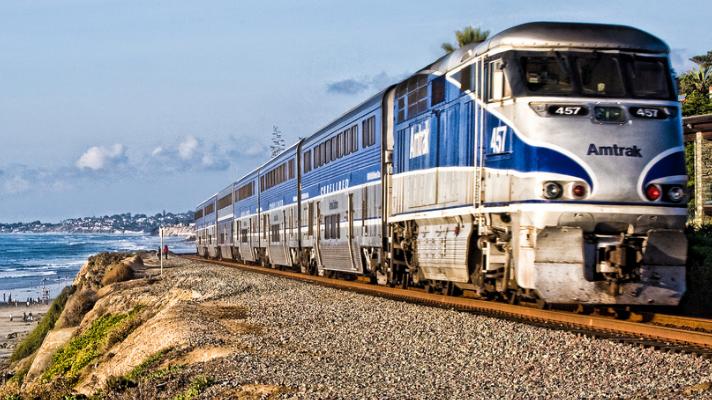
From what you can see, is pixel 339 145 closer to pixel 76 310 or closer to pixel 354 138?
pixel 354 138

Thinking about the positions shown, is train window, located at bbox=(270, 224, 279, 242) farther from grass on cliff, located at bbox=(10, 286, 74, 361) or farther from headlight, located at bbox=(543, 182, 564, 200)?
headlight, located at bbox=(543, 182, 564, 200)

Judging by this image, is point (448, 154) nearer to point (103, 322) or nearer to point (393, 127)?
point (393, 127)

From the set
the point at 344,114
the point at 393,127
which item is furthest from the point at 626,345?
the point at 344,114

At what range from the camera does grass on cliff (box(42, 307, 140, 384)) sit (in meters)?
19.9

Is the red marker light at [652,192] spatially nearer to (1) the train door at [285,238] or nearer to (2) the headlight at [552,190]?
(2) the headlight at [552,190]

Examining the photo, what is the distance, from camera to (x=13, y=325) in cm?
5672

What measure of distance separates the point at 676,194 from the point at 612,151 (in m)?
1.10

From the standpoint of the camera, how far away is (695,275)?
17578 millimetres

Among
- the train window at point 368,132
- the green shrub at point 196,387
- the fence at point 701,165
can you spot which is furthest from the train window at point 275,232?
the green shrub at point 196,387

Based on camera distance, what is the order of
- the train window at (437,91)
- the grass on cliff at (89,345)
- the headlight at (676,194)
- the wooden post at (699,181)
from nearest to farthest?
the headlight at (676,194)
the train window at (437,91)
the grass on cliff at (89,345)
the wooden post at (699,181)

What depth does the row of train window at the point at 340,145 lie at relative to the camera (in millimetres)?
22422

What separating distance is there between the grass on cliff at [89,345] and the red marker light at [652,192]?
1089 centimetres

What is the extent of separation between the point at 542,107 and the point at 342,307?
6133 mm

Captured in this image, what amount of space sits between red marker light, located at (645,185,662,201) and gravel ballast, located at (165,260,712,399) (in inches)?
92.8
